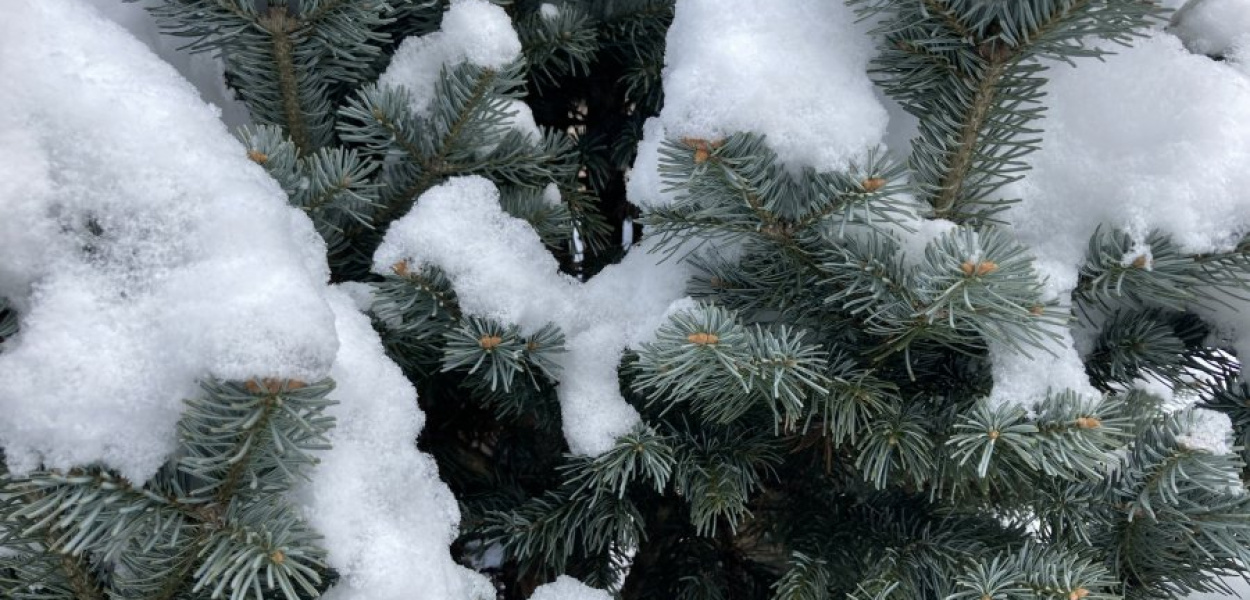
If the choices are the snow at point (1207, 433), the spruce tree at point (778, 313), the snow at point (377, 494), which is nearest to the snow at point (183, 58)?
the spruce tree at point (778, 313)

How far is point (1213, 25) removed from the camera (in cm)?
109

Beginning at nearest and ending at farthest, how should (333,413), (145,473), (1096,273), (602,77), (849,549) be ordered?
1. (145,473)
2. (333,413)
3. (1096,273)
4. (849,549)
5. (602,77)

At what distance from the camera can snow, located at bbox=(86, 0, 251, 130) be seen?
3.48 feet

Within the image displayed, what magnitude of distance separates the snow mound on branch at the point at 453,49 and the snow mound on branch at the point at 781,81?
205mm

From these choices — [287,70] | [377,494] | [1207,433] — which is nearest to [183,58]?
[287,70]

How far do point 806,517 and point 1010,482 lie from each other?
11.1 inches

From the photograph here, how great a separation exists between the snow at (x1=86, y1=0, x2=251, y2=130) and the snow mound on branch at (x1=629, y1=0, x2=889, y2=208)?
1.76 ft

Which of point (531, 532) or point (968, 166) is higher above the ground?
point (968, 166)

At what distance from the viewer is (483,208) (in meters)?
1.08

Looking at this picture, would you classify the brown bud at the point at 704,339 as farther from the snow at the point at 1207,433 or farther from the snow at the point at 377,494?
the snow at the point at 1207,433

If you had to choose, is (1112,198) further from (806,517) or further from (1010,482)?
(806,517)

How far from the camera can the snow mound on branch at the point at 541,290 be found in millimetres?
1024

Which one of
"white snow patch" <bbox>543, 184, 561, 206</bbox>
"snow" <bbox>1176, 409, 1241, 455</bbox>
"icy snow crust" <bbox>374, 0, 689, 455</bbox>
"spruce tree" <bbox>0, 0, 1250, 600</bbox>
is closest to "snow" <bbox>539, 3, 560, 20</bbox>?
"spruce tree" <bbox>0, 0, 1250, 600</bbox>

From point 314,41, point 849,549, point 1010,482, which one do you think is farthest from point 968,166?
point 314,41
